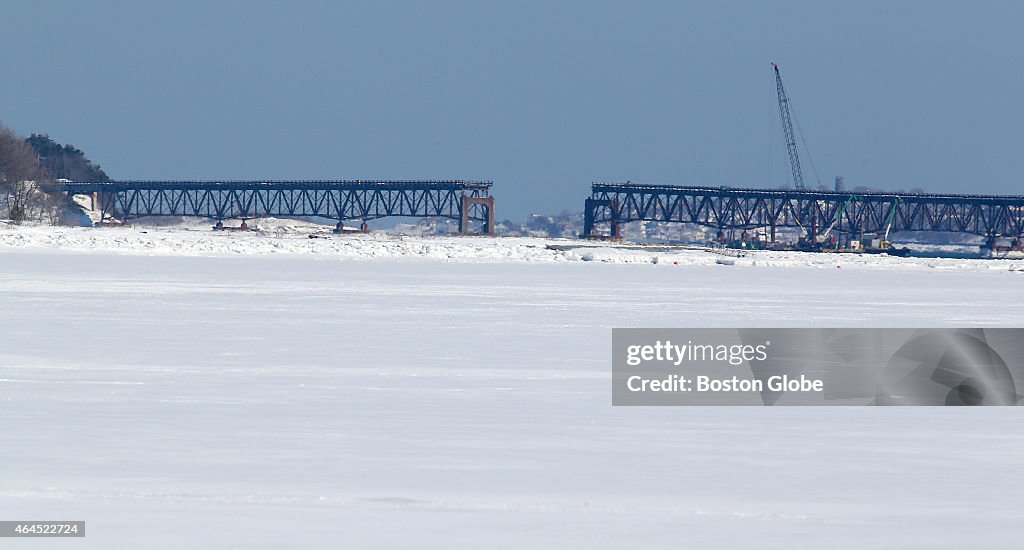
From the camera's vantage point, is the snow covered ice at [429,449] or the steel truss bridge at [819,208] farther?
the steel truss bridge at [819,208]

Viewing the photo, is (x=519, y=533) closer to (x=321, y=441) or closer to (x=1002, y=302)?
(x=321, y=441)

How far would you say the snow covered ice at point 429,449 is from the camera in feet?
34.5

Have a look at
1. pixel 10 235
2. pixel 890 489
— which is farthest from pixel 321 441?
pixel 10 235

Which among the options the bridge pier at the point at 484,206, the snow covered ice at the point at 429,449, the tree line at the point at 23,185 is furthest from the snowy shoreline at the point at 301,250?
the bridge pier at the point at 484,206

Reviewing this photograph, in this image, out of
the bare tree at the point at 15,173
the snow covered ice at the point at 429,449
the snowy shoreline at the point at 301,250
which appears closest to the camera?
the snow covered ice at the point at 429,449

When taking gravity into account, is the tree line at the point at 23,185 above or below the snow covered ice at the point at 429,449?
above

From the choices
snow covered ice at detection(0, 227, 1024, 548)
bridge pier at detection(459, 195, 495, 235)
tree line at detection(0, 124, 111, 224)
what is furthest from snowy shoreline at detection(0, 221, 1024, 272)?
bridge pier at detection(459, 195, 495, 235)

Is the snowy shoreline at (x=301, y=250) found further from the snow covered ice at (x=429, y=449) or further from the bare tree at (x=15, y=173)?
the snow covered ice at (x=429, y=449)

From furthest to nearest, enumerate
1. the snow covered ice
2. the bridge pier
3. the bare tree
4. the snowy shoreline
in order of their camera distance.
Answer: the bridge pier < the bare tree < the snowy shoreline < the snow covered ice

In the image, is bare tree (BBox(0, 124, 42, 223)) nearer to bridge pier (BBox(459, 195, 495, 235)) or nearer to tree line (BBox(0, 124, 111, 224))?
tree line (BBox(0, 124, 111, 224))

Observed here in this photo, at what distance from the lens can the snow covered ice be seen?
10.5 meters

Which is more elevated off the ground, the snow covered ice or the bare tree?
the bare tree

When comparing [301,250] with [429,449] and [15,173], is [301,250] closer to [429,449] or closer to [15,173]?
[15,173]

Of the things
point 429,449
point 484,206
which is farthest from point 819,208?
point 429,449
